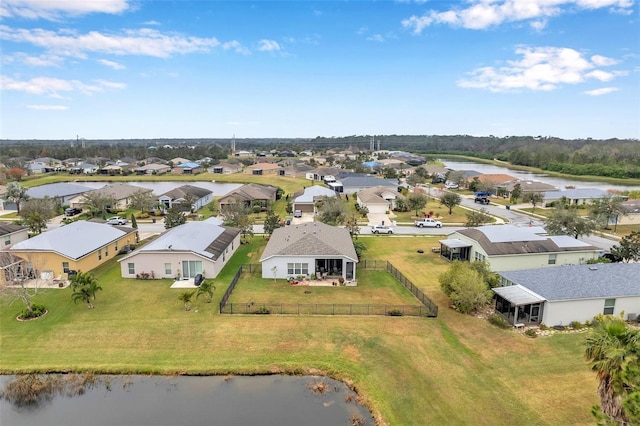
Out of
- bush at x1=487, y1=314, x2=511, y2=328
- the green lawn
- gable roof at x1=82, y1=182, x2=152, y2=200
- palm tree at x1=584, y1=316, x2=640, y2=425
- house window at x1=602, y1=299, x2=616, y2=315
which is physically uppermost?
palm tree at x1=584, y1=316, x2=640, y2=425

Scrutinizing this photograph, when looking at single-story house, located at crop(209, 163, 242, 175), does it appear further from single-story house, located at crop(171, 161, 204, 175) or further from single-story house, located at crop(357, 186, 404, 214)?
single-story house, located at crop(357, 186, 404, 214)

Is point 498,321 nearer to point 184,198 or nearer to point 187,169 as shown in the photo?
point 184,198

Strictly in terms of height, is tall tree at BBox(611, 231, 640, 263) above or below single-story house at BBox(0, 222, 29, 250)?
above

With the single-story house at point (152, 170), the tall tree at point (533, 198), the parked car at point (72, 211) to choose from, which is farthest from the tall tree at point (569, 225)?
the single-story house at point (152, 170)

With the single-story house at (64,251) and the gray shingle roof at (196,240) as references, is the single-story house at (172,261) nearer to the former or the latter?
the gray shingle roof at (196,240)

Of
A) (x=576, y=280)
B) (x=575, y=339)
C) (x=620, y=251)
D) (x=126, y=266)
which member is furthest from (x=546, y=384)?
(x=126, y=266)

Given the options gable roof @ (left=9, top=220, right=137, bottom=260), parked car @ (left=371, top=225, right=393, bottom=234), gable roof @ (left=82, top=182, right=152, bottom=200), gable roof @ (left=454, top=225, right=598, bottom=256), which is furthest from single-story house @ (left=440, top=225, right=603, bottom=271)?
gable roof @ (left=82, top=182, right=152, bottom=200)

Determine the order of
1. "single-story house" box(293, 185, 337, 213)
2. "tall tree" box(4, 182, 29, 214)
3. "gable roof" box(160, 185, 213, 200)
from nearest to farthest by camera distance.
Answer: "tall tree" box(4, 182, 29, 214)
"single-story house" box(293, 185, 337, 213)
"gable roof" box(160, 185, 213, 200)
